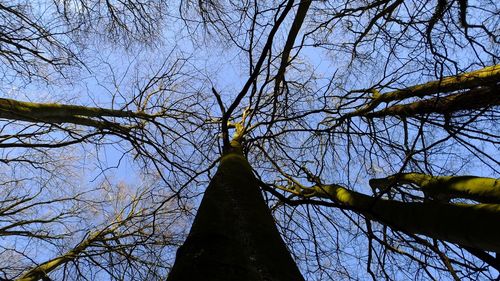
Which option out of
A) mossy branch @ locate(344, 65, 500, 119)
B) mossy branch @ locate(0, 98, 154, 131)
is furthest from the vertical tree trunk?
mossy branch @ locate(0, 98, 154, 131)

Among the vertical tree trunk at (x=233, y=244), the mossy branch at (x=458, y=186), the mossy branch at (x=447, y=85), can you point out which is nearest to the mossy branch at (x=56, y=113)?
the vertical tree trunk at (x=233, y=244)

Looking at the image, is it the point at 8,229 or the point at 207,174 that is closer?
the point at 207,174

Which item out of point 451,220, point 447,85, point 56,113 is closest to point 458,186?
point 451,220

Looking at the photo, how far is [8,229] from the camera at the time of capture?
5176 mm

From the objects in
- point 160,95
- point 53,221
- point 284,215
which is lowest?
point 284,215

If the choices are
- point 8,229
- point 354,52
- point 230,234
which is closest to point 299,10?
point 354,52

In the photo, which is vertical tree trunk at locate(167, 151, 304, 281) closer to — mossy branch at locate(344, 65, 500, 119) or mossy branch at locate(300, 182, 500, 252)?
mossy branch at locate(300, 182, 500, 252)

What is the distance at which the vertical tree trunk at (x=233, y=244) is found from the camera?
4.01 feet

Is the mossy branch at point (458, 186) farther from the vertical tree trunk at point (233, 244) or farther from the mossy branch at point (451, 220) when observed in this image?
the vertical tree trunk at point (233, 244)

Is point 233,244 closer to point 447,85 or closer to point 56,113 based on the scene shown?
point 447,85

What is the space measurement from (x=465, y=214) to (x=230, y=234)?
117cm

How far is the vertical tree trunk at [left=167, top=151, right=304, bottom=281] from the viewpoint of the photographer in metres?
1.22

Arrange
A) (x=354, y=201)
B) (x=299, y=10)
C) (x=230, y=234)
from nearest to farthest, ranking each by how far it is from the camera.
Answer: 1. (x=230, y=234)
2. (x=354, y=201)
3. (x=299, y=10)

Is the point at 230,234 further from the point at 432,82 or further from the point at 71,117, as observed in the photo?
the point at 71,117
